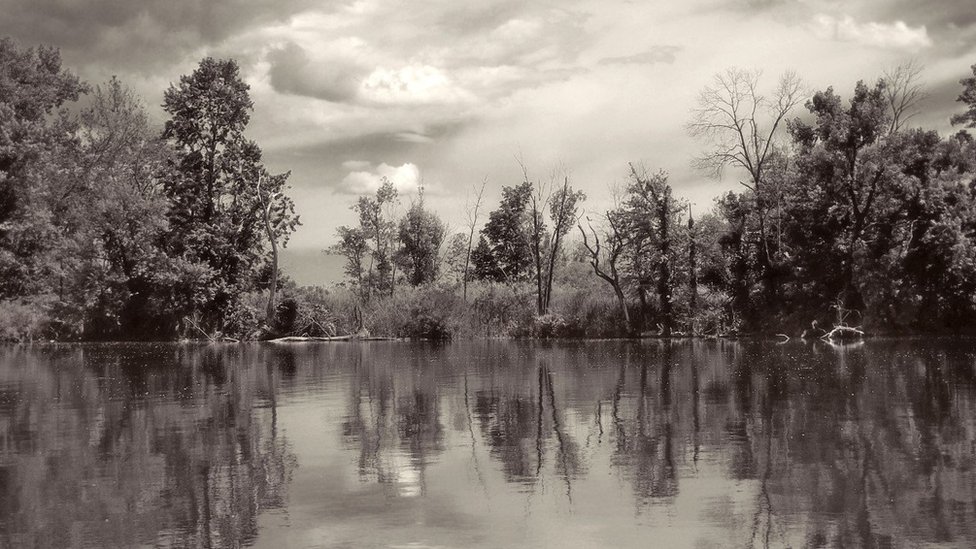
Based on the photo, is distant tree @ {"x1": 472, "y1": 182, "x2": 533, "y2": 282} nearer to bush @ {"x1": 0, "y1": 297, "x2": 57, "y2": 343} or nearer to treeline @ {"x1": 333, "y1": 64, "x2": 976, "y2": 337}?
treeline @ {"x1": 333, "y1": 64, "x2": 976, "y2": 337}

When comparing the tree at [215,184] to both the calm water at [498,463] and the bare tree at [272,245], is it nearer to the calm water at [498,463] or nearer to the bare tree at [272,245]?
the bare tree at [272,245]

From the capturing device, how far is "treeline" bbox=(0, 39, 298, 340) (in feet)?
236

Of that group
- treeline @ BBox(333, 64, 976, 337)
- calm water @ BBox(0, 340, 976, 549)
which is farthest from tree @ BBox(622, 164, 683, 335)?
calm water @ BBox(0, 340, 976, 549)

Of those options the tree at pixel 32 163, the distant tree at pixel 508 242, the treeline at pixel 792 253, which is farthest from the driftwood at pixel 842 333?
the tree at pixel 32 163

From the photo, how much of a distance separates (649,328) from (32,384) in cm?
5227

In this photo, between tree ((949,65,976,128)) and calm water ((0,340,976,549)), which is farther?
tree ((949,65,976,128))

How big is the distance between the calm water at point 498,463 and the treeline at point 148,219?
142 ft

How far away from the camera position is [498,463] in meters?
15.5

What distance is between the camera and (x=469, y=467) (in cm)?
1523

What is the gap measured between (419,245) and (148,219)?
35.6 metres

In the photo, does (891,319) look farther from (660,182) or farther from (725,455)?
(725,455)

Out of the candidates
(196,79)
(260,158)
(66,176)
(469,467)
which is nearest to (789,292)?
(260,158)

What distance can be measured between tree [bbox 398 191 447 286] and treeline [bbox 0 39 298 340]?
23996mm

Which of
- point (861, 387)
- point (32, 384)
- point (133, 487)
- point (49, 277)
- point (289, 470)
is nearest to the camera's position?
point (133, 487)
